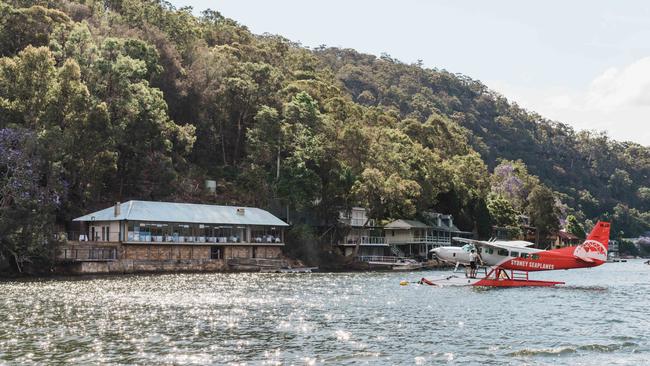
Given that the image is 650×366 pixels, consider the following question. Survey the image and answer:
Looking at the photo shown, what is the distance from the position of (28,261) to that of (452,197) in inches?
2947

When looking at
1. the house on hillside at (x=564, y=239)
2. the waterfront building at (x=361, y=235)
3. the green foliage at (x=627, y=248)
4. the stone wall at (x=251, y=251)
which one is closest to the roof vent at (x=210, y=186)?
the stone wall at (x=251, y=251)

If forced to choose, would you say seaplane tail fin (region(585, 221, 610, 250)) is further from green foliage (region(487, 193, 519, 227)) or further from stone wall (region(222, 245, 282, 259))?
green foliage (region(487, 193, 519, 227))

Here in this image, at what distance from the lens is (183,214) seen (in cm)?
7712

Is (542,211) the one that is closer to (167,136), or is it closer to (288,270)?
(288,270)

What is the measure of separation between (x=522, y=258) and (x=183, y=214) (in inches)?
1453

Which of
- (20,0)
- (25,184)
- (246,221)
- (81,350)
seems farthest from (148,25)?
(81,350)

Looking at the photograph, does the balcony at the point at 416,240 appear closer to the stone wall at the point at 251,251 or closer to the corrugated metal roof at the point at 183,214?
the stone wall at the point at 251,251

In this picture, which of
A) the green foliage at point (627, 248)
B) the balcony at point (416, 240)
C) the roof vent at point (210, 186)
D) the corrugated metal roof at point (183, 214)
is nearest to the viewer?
the corrugated metal roof at point (183, 214)

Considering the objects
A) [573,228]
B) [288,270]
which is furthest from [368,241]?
[573,228]

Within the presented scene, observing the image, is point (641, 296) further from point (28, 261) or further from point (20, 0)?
point (20, 0)

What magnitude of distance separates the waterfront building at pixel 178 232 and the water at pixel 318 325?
20432 millimetres

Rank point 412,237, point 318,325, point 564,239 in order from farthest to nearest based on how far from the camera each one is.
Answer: point 564,239
point 412,237
point 318,325

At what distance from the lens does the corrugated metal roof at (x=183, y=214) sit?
7312 centimetres

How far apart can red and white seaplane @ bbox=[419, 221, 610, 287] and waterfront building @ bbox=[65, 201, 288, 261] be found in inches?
1154
